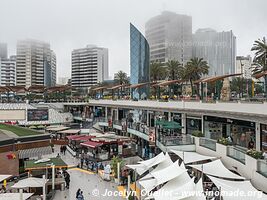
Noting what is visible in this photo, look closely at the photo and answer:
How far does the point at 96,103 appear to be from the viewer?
59.2 metres

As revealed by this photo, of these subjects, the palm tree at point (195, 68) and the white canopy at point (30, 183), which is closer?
the white canopy at point (30, 183)

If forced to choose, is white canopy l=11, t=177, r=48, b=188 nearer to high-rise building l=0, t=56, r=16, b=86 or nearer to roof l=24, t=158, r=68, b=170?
roof l=24, t=158, r=68, b=170

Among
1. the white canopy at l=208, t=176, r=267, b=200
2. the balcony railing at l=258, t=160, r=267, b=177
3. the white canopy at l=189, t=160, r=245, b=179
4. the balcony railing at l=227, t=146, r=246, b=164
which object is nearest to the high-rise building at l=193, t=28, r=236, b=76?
the balcony railing at l=227, t=146, r=246, b=164

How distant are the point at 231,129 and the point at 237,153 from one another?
20.9ft

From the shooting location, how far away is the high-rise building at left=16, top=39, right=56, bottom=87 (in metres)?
166

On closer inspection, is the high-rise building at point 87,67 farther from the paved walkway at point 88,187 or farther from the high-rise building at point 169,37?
the paved walkway at point 88,187

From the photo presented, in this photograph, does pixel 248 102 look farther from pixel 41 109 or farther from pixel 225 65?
pixel 225 65

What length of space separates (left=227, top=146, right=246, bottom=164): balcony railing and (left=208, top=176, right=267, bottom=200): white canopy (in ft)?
10.6

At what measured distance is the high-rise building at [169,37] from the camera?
119438 millimetres

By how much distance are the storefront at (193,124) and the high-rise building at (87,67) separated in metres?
147

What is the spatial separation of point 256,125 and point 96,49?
16797 cm

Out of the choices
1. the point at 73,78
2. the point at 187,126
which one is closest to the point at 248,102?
the point at 187,126

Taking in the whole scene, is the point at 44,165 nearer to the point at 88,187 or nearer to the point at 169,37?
the point at 88,187

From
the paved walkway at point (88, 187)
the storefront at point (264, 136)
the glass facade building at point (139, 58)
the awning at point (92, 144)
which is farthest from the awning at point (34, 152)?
the glass facade building at point (139, 58)
